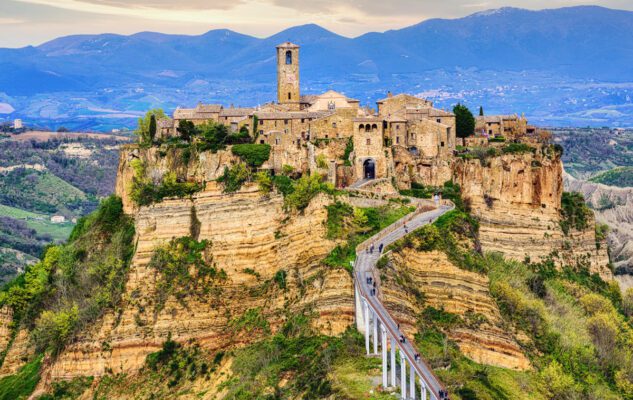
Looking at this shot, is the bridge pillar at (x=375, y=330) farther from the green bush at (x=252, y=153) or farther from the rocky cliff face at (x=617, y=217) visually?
the rocky cliff face at (x=617, y=217)

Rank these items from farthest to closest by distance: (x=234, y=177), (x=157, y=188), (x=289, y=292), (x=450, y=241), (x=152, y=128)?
(x=152, y=128)
(x=157, y=188)
(x=234, y=177)
(x=289, y=292)
(x=450, y=241)

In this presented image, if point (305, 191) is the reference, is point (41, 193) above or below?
below

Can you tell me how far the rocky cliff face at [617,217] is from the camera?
90.9m

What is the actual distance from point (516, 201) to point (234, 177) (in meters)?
21.4

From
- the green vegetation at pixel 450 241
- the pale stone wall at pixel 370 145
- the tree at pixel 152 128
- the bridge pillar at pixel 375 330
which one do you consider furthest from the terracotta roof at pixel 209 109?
the bridge pillar at pixel 375 330

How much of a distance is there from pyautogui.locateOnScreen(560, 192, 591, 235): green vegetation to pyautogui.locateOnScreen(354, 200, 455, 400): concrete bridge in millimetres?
16493

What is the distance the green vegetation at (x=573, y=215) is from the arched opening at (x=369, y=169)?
1606 cm

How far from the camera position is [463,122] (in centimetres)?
6762

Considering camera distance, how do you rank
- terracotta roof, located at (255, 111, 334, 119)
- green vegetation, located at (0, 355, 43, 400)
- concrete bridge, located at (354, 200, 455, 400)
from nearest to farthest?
concrete bridge, located at (354, 200, 455, 400) < green vegetation, located at (0, 355, 43, 400) < terracotta roof, located at (255, 111, 334, 119)

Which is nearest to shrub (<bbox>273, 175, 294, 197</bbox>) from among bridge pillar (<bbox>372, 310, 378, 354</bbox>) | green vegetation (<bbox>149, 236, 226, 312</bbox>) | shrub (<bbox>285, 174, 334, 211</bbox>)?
shrub (<bbox>285, 174, 334, 211</bbox>)

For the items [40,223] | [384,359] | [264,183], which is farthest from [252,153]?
[40,223]

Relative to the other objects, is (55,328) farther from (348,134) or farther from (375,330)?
(375,330)

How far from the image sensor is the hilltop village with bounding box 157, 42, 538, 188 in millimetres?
60844

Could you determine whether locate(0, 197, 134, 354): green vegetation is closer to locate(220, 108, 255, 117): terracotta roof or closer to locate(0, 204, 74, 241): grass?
locate(220, 108, 255, 117): terracotta roof
